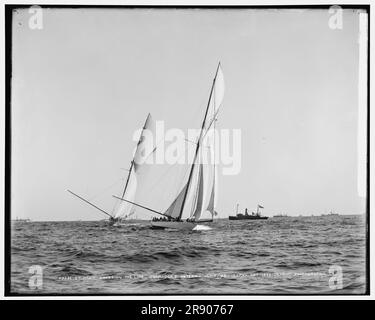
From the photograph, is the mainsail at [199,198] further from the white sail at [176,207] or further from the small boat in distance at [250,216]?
A: the small boat in distance at [250,216]

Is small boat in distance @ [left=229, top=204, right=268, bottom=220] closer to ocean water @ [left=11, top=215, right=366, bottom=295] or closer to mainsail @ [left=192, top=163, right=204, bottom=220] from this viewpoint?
ocean water @ [left=11, top=215, right=366, bottom=295]

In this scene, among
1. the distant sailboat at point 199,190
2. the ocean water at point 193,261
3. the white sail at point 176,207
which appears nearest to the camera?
the ocean water at point 193,261

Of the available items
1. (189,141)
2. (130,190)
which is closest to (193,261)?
(130,190)

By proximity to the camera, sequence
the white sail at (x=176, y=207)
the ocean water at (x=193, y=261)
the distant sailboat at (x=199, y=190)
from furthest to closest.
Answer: the white sail at (x=176, y=207), the distant sailboat at (x=199, y=190), the ocean water at (x=193, y=261)

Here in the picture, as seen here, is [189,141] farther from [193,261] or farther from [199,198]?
[193,261]

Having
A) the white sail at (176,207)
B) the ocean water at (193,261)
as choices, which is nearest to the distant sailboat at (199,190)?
the white sail at (176,207)

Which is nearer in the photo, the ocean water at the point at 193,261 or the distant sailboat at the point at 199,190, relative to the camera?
the ocean water at the point at 193,261

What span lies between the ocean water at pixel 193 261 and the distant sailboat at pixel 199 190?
0.96 ft

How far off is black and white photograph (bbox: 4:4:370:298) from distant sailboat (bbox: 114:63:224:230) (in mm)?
28

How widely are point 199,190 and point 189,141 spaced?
0.58 m

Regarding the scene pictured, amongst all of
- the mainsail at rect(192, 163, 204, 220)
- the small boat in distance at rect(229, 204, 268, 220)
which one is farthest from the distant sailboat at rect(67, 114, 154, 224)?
the small boat in distance at rect(229, 204, 268, 220)

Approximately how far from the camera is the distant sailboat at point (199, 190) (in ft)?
20.9

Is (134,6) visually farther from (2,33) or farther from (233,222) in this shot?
(233,222)
